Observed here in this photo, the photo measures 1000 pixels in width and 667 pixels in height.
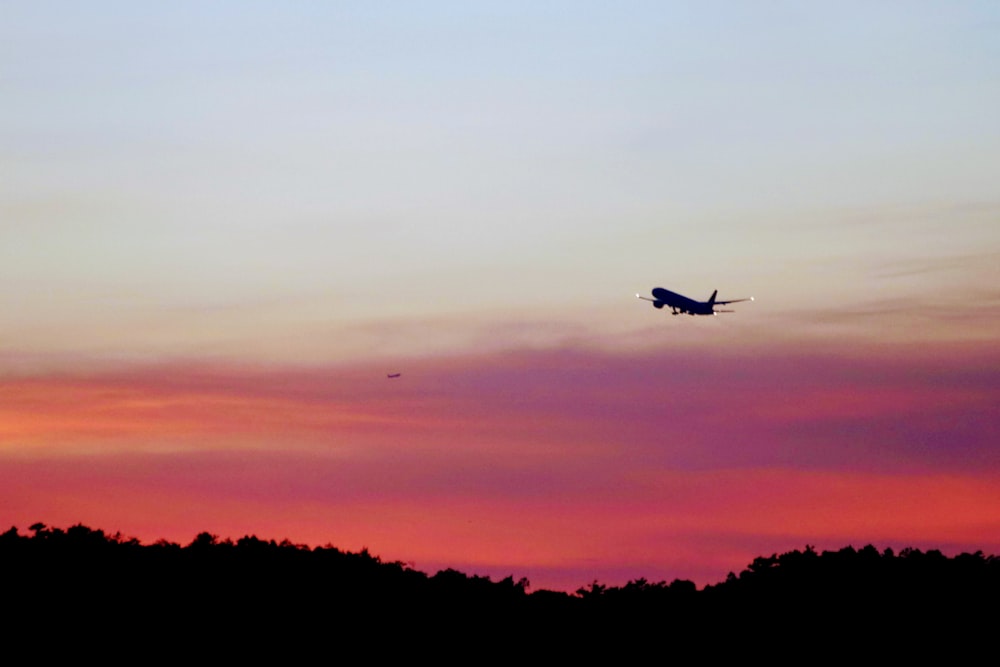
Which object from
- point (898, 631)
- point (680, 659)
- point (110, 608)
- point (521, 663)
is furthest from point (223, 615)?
point (898, 631)

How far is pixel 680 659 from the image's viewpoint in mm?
128625

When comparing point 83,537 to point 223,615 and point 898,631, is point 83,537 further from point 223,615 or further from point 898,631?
point 898,631

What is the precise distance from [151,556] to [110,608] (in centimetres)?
901

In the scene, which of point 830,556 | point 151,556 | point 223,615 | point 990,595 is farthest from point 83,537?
point 990,595

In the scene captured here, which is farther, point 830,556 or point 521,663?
point 830,556

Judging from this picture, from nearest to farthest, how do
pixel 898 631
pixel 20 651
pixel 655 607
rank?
pixel 20 651 → pixel 898 631 → pixel 655 607

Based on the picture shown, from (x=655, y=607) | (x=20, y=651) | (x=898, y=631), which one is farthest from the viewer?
(x=655, y=607)

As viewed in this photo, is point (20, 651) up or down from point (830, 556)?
down

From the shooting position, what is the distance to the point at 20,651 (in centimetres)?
11656

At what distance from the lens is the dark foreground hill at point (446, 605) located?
122188mm

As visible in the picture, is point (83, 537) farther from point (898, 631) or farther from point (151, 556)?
point (898, 631)

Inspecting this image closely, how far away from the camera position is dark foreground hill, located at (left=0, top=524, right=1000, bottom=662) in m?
122

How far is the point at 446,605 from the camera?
434 ft

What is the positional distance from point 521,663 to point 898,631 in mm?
23688
